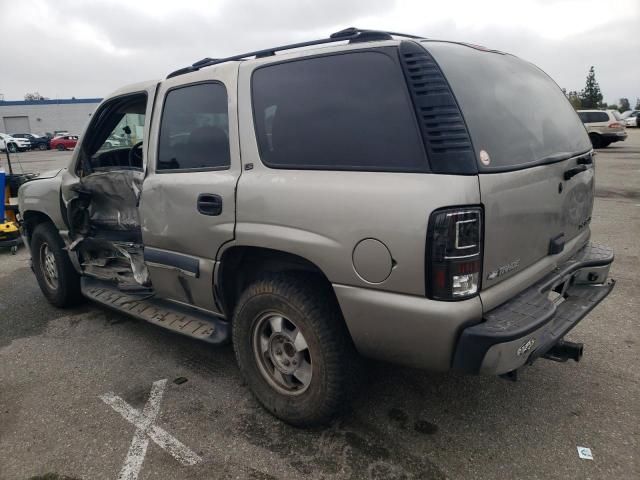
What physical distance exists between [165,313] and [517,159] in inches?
102

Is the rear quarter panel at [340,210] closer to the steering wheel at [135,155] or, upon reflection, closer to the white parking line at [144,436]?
the white parking line at [144,436]

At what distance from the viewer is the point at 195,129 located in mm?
3090

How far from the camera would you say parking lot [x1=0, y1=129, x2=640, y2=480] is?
242 centimetres

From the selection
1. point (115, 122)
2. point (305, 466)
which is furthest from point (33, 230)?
point (305, 466)

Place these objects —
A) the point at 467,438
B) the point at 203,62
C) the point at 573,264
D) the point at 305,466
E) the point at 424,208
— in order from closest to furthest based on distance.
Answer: the point at 424,208, the point at 305,466, the point at 467,438, the point at 573,264, the point at 203,62

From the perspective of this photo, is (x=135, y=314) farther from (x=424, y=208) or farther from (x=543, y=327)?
(x=543, y=327)

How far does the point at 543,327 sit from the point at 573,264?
0.82 meters

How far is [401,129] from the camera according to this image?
2127 mm

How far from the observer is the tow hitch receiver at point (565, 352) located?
2.57 m

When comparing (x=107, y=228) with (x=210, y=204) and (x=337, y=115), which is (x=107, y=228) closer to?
(x=210, y=204)

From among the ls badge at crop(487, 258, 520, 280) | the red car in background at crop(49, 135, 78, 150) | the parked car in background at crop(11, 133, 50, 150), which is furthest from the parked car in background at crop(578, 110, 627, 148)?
the parked car in background at crop(11, 133, 50, 150)

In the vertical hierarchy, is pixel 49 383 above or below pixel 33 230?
below

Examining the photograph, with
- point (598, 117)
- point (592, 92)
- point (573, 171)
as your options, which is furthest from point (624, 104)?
point (573, 171)

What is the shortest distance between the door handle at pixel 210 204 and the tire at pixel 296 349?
49 centimetres
